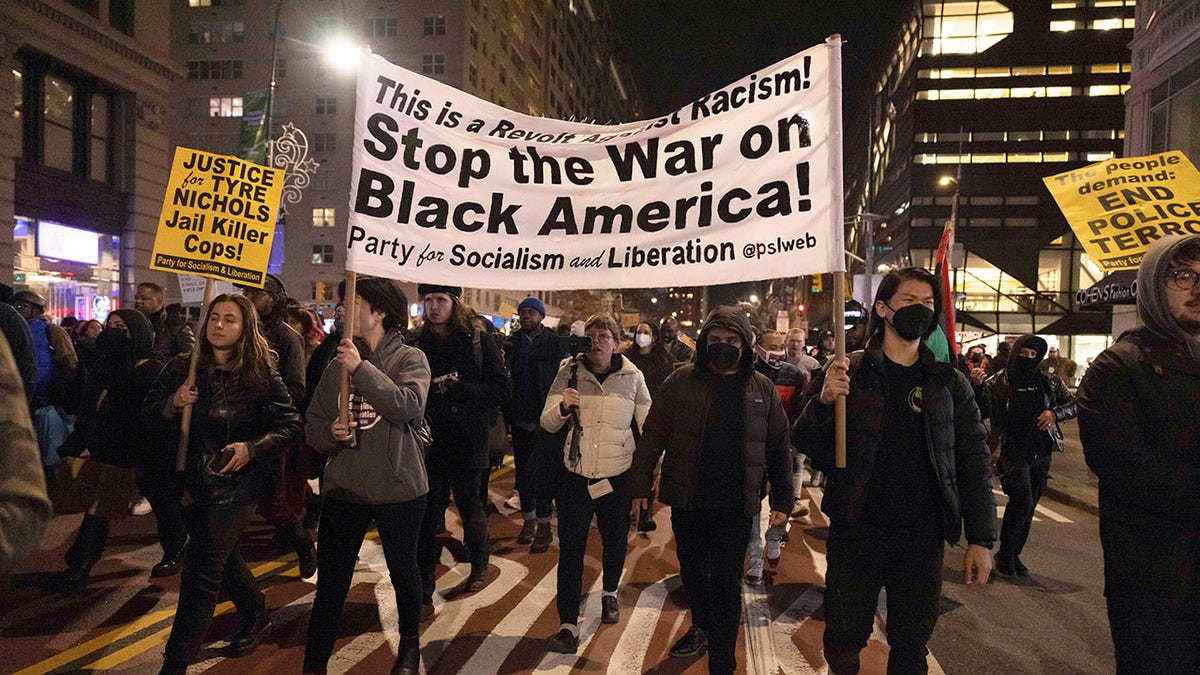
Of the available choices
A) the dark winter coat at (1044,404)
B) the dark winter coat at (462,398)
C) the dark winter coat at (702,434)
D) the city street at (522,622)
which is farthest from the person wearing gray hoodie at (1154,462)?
the dark winter coat at (1044,404)

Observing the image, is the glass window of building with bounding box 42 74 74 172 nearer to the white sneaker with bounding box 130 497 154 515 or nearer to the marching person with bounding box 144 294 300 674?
the white sneaker with bounding box 130 497 154 515

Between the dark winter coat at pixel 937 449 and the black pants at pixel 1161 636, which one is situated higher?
the dark winter coat at pixel 937 449

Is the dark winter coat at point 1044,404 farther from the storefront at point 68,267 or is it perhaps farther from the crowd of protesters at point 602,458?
the storefront at point 68,267

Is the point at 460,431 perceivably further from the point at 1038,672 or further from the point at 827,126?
the point at 1038,672

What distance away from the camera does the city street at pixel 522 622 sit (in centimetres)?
434

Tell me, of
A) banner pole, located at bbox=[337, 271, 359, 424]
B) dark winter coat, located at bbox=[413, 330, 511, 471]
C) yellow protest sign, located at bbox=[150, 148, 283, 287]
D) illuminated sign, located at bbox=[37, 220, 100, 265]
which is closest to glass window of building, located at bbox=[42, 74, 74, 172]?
illuminated sign, located at bbox=[37, 220, 100, 265]

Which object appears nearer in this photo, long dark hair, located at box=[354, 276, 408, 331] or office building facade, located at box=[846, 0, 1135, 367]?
long dark hair, located at box=[354, 276, 408, 331]

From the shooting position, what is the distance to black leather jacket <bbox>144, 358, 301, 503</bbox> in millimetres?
3760

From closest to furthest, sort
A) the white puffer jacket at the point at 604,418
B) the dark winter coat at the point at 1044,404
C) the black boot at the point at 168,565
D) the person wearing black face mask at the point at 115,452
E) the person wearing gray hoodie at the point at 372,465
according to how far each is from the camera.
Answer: the person wearing gray hoodie at the point at 372,465
the white puffer jacket at the point at 604,418
the person wearing black face mask at the point at 115,452
the black boot at the point at 168,565
the dark winter coat at the point at 1044,404

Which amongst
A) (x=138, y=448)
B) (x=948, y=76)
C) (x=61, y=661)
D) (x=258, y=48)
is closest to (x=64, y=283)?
(x=138, y=448)

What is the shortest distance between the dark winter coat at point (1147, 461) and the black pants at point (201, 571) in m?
3.95

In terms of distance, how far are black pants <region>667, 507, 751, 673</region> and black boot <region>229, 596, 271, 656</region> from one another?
8.50 feet

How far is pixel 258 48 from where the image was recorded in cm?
5288

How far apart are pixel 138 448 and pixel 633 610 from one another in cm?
378
